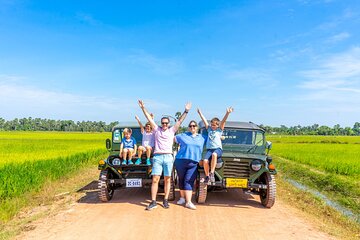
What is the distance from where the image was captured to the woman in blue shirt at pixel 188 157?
739cm

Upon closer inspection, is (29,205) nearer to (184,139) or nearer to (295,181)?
(184,139)

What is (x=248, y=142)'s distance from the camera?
9.59 m

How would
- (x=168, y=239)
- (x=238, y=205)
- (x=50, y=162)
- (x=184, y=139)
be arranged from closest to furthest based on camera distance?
(x=168, y=239), (x=184, y=139), (x=238, y=205), (x=50, y=162)

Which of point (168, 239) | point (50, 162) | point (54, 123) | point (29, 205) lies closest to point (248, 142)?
point (168, 239)

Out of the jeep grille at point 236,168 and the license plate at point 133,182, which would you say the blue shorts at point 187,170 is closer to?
the jeep grille at point 236,168

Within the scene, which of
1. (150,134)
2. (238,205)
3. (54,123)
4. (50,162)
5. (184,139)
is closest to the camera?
(184,139)

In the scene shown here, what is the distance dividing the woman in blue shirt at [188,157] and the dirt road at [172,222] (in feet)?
1.57

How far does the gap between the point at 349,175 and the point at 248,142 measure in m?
8.12

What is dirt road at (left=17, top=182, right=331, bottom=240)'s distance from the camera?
18.5ft

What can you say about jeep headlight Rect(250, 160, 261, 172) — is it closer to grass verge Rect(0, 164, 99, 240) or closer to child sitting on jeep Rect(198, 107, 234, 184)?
child sitting on jeep Rect(198, 107, 234, 184)

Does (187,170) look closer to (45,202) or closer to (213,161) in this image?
(213,161)

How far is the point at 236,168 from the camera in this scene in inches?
316

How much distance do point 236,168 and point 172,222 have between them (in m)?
2.43

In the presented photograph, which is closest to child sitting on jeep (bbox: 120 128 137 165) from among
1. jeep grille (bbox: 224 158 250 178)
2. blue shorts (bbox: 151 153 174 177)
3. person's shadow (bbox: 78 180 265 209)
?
person's shadow (bbox: 78 180 265 209)
